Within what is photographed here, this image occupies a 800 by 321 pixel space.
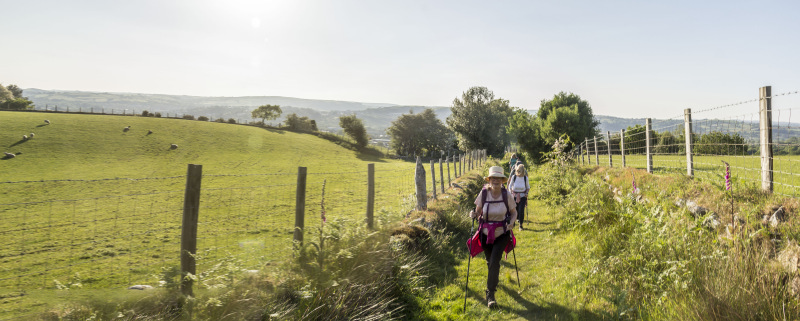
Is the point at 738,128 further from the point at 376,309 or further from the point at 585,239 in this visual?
the point at 376,309

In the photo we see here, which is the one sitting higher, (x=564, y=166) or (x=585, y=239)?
(x=564, y=166)

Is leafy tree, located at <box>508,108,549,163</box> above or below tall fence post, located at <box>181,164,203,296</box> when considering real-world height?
above

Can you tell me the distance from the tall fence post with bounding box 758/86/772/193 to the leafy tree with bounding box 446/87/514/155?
54.1m

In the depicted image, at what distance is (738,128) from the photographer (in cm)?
661

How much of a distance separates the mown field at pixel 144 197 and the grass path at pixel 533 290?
1.78 metres

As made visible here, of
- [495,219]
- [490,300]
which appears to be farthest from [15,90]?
[490,300]

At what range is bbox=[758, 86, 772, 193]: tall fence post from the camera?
5781mm

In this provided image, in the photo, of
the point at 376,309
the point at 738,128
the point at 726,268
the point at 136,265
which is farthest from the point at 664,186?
the point at 136,265

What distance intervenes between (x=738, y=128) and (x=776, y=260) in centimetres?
366

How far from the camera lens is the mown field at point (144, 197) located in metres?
7.97

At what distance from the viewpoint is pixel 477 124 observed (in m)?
59.9

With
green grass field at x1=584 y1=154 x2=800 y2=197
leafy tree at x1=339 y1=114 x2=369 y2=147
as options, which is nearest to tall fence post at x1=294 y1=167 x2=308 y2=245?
green grass field at x1=584 y1=154 x2=800 y2=197

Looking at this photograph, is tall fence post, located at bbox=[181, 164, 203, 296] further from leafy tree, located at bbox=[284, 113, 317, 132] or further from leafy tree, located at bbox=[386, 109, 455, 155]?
leafy tree, located at bbox=[386, 109, 455, 155]

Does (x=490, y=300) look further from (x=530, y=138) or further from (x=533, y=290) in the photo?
(x=530, y=138)
